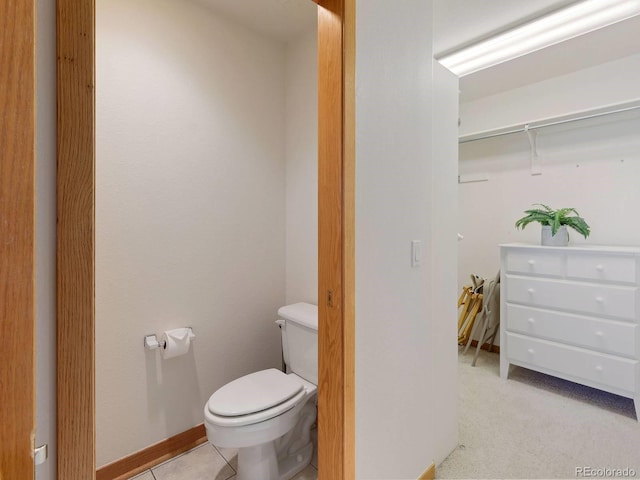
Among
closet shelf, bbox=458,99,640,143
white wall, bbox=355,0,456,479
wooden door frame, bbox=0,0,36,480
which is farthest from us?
closet shelf, bbox=458,99,640,143

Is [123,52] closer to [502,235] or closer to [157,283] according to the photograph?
[157,283]

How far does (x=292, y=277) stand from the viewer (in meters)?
2.19

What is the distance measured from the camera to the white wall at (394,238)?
113 centimetres

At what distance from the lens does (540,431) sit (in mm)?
1883

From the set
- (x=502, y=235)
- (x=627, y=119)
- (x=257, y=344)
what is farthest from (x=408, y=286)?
(x=627, y=119)

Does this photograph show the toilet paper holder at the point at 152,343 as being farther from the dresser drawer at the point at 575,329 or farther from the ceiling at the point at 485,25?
the dresser drawer at the point at 575,329

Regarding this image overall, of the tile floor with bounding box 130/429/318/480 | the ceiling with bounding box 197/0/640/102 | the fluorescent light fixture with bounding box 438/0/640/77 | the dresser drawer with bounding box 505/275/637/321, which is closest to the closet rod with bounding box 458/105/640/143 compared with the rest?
the ceiling with bounding box 197/0/640/102

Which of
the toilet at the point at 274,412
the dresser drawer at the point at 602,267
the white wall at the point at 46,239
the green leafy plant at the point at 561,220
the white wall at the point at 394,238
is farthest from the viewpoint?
the green leafy plant at the point at 561,220

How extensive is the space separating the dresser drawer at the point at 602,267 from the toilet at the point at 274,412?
6.05 ft

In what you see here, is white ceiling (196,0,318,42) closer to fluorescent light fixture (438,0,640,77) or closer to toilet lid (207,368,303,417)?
fluorescent light fixture (438,0,640,77)

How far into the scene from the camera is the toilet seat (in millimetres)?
1338

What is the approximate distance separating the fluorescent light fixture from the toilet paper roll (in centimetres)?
231

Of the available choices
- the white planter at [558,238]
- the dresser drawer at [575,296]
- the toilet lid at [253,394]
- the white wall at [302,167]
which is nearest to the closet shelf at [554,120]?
the white planter at [558,238]

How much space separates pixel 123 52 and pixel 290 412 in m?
1.90
